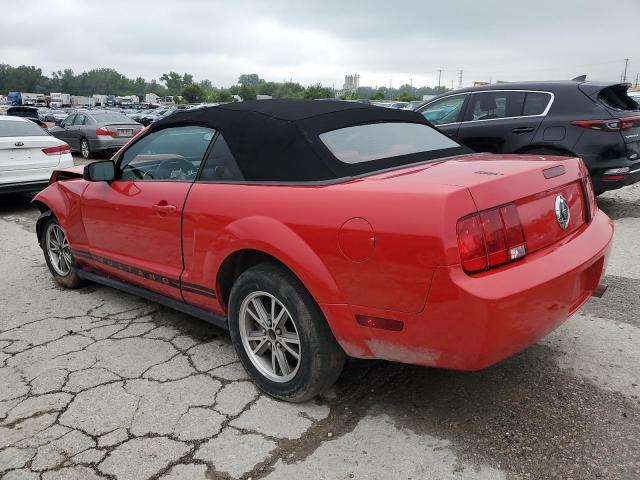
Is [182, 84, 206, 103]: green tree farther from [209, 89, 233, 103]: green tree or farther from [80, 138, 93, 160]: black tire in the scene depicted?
[80, 138, 93, 160]: black tire

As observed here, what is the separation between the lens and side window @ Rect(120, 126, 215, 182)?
3381 mm

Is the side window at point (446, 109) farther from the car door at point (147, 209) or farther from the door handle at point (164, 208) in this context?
the door handle at point (164, 208)

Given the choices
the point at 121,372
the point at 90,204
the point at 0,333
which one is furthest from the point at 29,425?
the point at 90,204

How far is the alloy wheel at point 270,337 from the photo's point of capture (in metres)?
2.78

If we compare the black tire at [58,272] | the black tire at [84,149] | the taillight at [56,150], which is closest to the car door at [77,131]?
the black tire at [84,149]

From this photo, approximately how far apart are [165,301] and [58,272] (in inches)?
73.0

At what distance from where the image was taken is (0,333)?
12.6 ft

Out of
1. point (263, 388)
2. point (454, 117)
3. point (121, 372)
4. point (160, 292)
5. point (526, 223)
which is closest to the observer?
point (526, 223)

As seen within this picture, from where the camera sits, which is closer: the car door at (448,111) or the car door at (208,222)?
the car door at (208,222)

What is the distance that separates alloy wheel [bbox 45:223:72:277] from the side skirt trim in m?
0.35

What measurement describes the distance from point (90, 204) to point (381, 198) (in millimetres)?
2669

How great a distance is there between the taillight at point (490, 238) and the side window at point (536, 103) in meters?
4.90

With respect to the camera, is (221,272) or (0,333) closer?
(221,272)

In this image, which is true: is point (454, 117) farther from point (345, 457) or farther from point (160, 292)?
point (345, 457)
